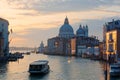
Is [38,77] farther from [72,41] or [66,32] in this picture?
[66,32]

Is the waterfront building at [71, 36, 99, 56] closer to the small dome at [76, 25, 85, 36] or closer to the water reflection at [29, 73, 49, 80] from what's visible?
the small dome at [76, 25, 85, 36]

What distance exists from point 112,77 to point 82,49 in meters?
104

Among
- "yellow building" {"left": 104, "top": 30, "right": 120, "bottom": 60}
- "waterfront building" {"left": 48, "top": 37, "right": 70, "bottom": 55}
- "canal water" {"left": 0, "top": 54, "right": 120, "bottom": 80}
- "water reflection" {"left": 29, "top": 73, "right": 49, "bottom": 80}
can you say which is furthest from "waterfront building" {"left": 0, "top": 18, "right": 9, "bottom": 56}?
"waterfront building" {"left": 48, "top": 37, "right": 70, "bottom": 55}

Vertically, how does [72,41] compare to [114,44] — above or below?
above

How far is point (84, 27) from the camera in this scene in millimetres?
193750

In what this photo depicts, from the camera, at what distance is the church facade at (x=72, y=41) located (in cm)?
15299

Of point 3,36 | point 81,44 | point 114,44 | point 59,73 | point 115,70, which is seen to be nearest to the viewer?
point 115,70

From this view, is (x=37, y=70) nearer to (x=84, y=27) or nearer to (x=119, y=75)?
(x=119, y=75)

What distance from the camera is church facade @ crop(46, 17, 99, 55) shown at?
153 metres

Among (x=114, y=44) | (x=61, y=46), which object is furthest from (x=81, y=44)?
(x=114, y=44)

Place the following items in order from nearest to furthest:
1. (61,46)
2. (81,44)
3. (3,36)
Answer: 1. (3,36)
2. (81,44)
3. (61,46)

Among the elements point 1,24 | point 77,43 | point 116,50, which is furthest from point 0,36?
point 77,43

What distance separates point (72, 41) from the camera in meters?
167

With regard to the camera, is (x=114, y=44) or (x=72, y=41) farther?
(x=72, y=41)
